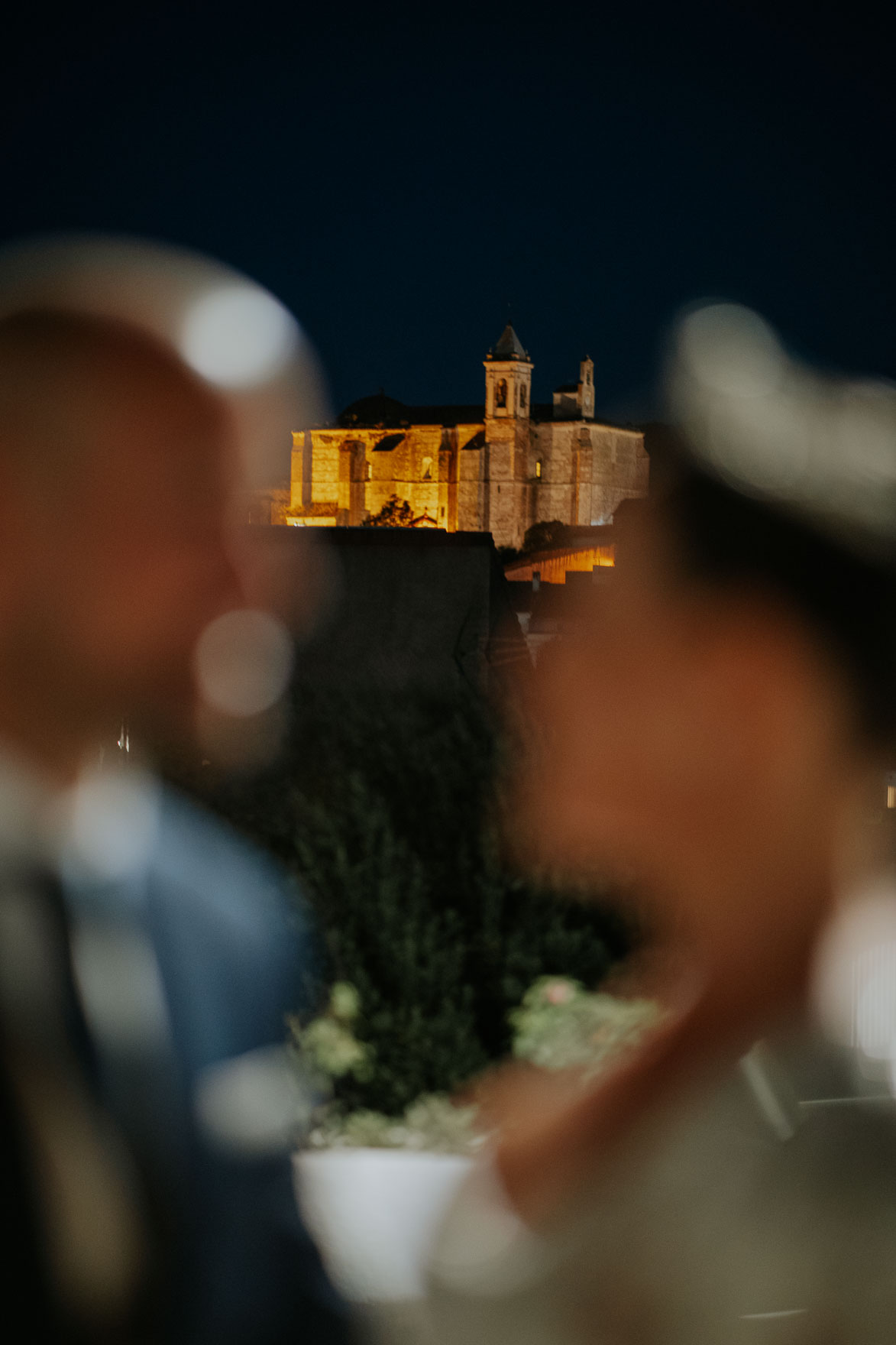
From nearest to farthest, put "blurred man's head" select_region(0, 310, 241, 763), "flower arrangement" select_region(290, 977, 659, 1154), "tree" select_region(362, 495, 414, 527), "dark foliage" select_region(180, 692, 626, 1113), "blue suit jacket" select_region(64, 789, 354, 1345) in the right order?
1. "blurred man's head" select_region(0, 310, 241, 763)
2. "blue suit jacket" select_region(64, 789, 354, 1345)
3. "flower arrangement" select_region(290, 977, 659, 1154)
4. "dark foliage" select_region(180, 692, 626, 1113)
5. "tree" select_region(362, 495, 414, 527)

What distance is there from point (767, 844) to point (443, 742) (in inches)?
38.4

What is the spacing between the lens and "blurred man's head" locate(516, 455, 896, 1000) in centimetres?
340

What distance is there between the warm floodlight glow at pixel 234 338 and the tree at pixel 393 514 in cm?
6879

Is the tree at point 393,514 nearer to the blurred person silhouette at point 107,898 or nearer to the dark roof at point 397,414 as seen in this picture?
the dark roof at point 397,414

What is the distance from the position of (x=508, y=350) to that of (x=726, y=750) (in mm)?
72833

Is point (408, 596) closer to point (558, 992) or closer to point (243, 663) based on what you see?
point (243, 663)

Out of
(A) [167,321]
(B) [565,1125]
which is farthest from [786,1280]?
(A) [167,321]

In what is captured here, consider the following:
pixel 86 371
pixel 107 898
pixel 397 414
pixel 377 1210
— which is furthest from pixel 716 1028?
pixel 397 414

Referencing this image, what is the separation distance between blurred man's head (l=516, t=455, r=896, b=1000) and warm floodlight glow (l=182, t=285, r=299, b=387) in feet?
4.55

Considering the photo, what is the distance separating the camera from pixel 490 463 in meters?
72.7

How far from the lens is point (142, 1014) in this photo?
2.61m

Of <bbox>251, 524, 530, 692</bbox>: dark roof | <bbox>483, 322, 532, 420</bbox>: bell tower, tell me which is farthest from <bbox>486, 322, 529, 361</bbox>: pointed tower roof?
<bbox>251, 524, 530, 692</bbox>: dark roof

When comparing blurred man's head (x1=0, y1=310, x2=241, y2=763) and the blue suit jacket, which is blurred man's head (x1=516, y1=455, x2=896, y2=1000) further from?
blurred man's head (x1=0, y1=310, x2=241, y2=763)

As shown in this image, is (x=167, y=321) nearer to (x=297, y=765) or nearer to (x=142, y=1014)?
(x=142, y=1014)
